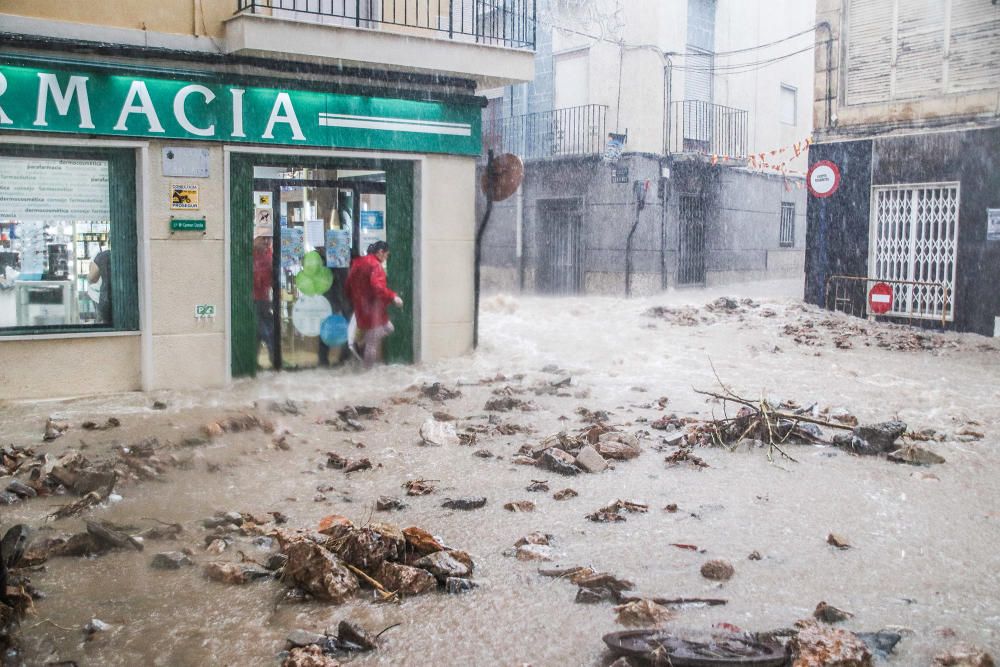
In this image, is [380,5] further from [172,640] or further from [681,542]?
[172,640]

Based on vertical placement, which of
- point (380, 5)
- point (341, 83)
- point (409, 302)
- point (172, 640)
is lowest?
point (172, 640)

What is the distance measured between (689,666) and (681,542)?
69.2 inches

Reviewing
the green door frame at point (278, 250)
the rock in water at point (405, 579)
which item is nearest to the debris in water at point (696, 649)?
the rock in water at point (405, 579)

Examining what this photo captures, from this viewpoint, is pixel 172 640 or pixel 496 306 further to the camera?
pixel 496 306

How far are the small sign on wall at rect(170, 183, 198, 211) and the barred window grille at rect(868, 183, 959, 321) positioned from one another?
1244 centimetres

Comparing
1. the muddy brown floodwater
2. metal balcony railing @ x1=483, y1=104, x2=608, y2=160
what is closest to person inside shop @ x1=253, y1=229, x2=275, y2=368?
the muddy brown floodwater

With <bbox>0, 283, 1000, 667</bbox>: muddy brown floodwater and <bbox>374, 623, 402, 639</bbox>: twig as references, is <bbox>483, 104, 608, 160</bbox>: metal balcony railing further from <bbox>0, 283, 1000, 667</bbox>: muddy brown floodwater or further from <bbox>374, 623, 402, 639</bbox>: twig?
→ <bbox>374, 623, 402, 639</bbox>: twig

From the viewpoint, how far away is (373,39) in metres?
11.0

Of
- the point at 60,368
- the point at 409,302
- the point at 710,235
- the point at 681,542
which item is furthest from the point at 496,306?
the point at 681,542

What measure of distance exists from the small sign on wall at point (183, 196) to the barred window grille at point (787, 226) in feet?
69.6

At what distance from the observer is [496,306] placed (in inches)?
872

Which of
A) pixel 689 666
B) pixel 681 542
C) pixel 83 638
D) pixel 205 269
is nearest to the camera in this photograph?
pixel 689 666

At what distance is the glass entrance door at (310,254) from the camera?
11.4 meters

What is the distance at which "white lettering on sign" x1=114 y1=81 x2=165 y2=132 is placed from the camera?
974 centimetres
